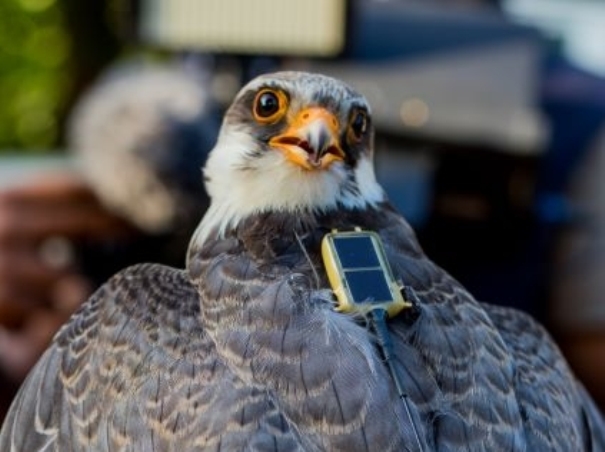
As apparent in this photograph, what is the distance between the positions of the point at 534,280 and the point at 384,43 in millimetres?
823

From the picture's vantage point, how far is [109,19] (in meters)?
10.5

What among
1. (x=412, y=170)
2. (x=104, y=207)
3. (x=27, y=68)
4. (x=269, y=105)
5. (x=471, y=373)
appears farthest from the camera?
(x=27, y=68)

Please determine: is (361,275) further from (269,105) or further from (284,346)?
(269,105)

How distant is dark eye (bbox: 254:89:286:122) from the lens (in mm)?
2107

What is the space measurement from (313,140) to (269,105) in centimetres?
16

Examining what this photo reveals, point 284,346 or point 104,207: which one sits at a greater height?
point 284,346

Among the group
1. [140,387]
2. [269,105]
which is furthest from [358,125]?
[140,387]

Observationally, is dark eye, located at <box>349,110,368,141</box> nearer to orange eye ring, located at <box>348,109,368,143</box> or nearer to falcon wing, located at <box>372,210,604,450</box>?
orange eye ring, located at <box>348,109,368,143</box>

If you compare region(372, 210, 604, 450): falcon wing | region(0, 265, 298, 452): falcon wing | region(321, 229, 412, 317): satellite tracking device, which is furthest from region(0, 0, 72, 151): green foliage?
region(321, 229, 412, 317): satellite tracking device

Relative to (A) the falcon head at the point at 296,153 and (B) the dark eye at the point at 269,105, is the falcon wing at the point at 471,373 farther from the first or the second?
(B) the dark eye at the point at 269,105

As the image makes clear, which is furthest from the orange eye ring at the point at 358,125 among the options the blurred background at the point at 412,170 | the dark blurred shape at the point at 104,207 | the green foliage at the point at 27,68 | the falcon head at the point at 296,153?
the green foliage at the point at 27,68

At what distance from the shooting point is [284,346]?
73.6 inches

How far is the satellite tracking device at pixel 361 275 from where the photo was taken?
1.83 m

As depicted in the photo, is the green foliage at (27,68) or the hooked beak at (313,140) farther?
the green foliage at (27,68)
